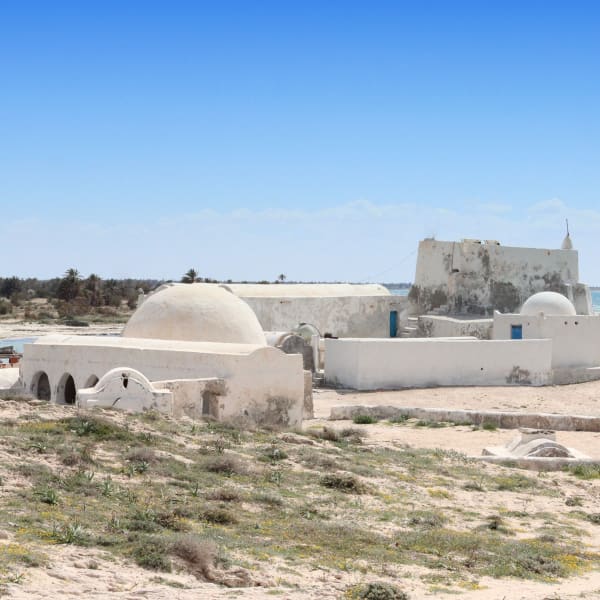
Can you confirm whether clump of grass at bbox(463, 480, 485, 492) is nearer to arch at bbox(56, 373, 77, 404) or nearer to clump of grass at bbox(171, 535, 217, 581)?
clump of grass at bbox(171, 535, 217, 581)

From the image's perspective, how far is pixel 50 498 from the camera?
905cm

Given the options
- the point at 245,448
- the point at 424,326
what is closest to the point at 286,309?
the point at 424,326

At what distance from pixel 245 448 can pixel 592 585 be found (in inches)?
241

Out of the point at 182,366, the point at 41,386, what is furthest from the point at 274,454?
the point at 41,386

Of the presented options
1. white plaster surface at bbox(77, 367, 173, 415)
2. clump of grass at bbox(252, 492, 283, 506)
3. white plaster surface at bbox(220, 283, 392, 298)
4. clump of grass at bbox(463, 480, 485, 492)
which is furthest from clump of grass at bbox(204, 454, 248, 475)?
white plaster surface at bbox(220, 283, 392, 298)

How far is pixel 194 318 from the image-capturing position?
1959 centimetres

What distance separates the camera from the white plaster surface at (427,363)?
85.0 ft

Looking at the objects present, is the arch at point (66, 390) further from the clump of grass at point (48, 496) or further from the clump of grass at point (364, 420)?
the clump of grass at point (48, 496)

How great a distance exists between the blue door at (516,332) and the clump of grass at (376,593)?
76.8 ft

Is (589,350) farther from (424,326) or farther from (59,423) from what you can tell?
(59,423)

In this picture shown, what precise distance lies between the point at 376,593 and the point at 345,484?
4484mm

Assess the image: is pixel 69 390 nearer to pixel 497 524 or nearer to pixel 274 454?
pixel 274 454

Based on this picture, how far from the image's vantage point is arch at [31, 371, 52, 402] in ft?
66.9

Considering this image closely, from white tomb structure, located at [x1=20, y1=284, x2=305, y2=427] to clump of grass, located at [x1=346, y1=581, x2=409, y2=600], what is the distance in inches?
328
